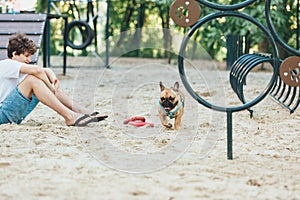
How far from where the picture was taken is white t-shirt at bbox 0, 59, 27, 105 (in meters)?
4.34

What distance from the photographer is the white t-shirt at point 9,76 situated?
4.34 meters

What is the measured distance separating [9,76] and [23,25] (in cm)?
270

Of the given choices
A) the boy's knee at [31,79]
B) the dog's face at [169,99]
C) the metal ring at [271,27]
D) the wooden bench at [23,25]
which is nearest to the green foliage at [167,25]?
the wooden bench at [23,25]

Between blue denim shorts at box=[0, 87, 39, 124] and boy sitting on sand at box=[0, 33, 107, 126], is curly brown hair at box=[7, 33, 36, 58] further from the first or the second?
blue denim shorts at box=[0, 87, 39, 124]

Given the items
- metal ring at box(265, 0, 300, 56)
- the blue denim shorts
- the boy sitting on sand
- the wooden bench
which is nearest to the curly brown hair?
the boy sitting on sand

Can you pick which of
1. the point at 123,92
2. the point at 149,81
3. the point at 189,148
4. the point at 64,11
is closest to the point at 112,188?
the point at 189,148

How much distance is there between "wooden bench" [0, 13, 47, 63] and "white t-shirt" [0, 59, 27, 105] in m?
2.04

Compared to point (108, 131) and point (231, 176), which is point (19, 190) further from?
point (108, 131)

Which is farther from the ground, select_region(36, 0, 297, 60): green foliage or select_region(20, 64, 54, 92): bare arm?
select_region(36, 0, 297, 60): green foliage

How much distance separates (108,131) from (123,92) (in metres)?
2.80

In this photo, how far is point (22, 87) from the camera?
4.34 meters

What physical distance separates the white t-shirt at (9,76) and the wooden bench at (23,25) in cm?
204

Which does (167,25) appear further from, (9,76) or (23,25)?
(9,76)

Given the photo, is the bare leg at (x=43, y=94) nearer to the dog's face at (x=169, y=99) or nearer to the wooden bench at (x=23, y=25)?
the dog's face at (x=169, y=99)
